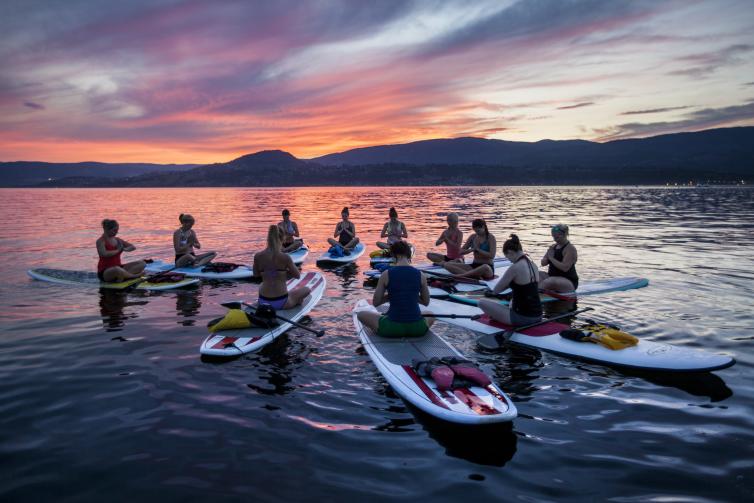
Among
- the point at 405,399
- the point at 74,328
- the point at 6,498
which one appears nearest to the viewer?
the point at 6,498

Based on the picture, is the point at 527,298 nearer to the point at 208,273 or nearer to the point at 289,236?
the point at 208,273

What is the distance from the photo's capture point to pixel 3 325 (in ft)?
37.3

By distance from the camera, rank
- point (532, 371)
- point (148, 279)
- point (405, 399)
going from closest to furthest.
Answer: point (405, 399)
point (532, 371)
point (148, 279)

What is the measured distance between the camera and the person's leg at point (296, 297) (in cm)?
1118

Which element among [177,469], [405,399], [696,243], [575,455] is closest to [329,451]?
[405,399]

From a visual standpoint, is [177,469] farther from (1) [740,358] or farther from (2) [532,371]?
(1) [740,358]

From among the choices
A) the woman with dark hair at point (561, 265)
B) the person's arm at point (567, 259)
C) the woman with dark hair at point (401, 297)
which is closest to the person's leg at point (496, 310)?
the woman with dark hair at point (401, 297)

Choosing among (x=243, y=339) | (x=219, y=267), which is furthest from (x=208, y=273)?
(x=243, y=339)

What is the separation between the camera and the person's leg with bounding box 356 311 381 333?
8891mm

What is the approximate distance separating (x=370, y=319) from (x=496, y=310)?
3.18 m

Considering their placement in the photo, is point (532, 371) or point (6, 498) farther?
point (532, 371)

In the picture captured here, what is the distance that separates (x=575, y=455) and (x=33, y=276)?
60.7 feet

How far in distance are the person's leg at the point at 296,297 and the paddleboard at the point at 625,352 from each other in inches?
171

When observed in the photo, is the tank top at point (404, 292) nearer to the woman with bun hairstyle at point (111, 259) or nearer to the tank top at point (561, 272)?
the tank top at point (561, 272)
